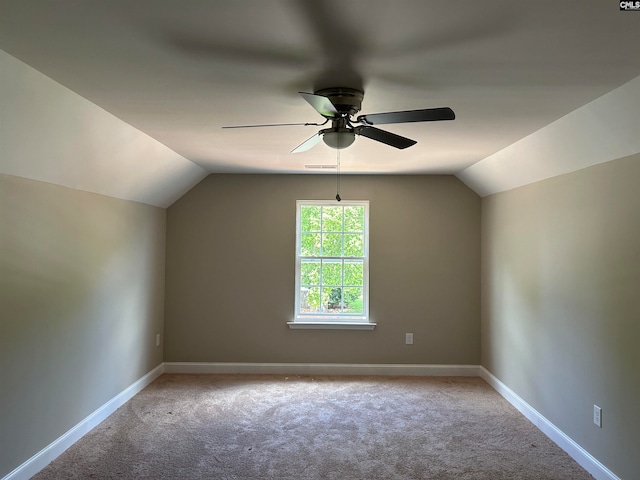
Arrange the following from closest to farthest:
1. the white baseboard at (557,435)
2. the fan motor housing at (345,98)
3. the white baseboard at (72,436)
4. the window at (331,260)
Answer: the fan motor housing at (345,98) → the white baseboard at (72,436) → the white baseboard at (557,435) → the window at (331,260)

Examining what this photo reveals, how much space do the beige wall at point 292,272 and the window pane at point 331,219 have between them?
0.26 metres

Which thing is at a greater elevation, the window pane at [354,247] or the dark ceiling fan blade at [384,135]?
→ the dark ceiling fan blade at [384,135]

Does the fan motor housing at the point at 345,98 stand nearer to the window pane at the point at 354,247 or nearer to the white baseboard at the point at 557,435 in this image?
the white baseboard at the point at 557,435

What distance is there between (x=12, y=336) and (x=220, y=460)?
5.01ft

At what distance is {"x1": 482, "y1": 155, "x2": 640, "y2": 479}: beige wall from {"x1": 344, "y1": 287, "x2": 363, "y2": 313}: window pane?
1.54 meters

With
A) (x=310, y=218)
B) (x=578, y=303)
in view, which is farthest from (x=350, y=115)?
(x=310, y=218)

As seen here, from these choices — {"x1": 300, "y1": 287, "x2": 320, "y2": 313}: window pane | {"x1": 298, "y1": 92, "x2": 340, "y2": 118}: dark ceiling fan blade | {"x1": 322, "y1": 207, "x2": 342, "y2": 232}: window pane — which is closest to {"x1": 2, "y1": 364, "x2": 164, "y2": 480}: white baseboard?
{"x1": 300, "y1": 287, "x2": 320, "y2": 313}: window pane

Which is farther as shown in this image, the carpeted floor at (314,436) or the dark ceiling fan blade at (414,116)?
the carpeted floor at (314,436)

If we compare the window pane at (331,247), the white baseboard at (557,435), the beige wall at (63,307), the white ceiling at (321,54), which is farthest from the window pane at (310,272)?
the white ceiling at (321,54)

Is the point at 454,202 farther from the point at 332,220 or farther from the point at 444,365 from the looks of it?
the point at 444,365

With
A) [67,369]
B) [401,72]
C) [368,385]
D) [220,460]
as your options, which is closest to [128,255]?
[67,369]

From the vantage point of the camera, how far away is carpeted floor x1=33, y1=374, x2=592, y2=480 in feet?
10.6

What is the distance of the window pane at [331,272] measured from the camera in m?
5.77

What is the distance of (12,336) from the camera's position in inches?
116
